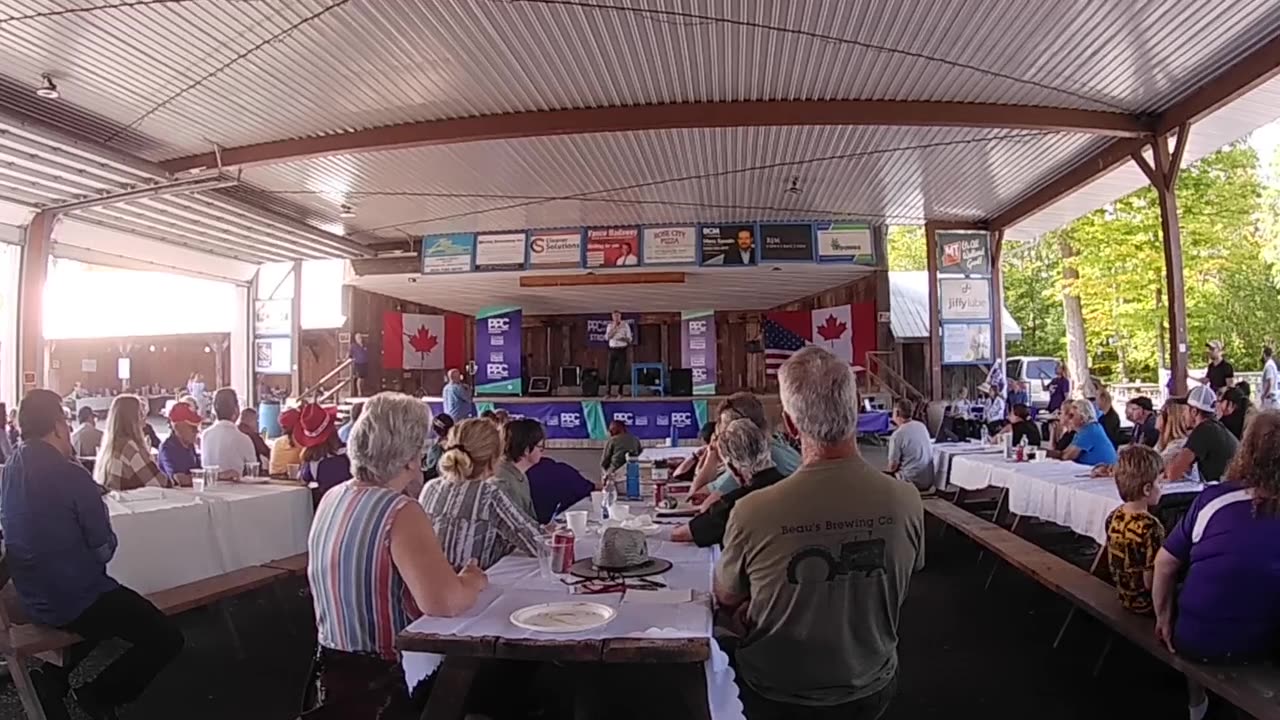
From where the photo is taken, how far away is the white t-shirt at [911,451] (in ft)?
25.3

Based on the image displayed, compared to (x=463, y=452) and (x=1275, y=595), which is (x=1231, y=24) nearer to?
(x=1275, y=595)

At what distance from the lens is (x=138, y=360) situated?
90.2 ft

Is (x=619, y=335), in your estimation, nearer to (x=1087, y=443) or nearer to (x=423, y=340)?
(x=423, y=340)

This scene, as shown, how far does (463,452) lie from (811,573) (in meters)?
1.51

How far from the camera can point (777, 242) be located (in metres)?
13.1

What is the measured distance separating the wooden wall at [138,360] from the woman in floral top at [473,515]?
87.8 ft

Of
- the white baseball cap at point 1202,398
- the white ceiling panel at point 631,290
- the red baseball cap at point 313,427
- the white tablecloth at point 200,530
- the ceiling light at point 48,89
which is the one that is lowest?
the white tablecloth at point 200,530

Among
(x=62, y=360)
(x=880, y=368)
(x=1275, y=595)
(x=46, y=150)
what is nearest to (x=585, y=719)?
(x=1275, y=595)

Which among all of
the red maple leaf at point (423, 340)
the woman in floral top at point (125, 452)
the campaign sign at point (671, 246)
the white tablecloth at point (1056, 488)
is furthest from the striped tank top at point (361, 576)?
the red maple leaf at point (423, 340)

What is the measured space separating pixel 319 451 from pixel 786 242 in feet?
28.2

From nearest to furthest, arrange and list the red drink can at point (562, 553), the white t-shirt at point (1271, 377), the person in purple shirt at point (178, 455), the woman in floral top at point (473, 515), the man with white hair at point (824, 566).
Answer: the man with white hair at point (824, 566)
the red drink can at point (562, 553)
the woman in floral top at point (473, 515)
the person in purple shirt at point (178, 455)
the white t-shirt at point (1271, 377)

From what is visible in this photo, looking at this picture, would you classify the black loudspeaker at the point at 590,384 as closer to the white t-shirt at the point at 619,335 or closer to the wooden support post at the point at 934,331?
the white t-shirt at the point at 619,335

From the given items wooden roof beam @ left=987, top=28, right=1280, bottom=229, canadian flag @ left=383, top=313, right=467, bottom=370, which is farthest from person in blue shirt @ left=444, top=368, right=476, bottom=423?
wooden roof beam @ left=987, top=28, right=1280, bottom=229

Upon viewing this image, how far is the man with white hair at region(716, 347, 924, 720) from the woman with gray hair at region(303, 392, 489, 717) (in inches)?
32.7
